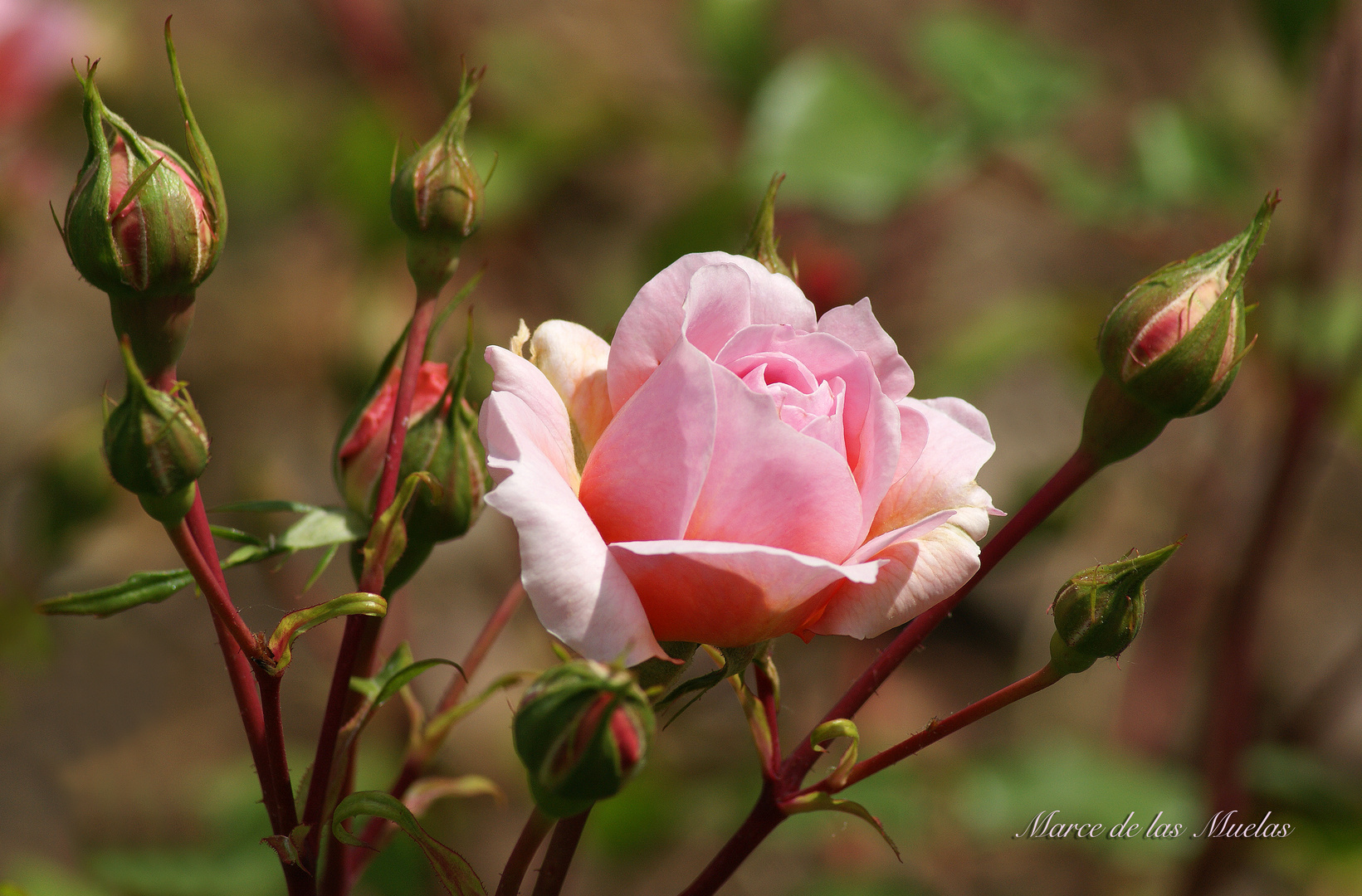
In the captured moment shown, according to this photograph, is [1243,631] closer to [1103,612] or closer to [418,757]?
[1103,612]

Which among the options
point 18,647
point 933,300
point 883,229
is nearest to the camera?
point 18,647

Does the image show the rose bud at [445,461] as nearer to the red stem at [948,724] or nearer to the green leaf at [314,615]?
the green leaf at [314,615]

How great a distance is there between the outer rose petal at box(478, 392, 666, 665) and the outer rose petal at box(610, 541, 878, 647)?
0.02 m

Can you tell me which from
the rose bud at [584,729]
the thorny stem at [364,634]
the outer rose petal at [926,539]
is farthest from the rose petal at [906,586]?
the thorny stem at [364,634]

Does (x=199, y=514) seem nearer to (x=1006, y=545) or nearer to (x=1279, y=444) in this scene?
(x=1006, y=545)

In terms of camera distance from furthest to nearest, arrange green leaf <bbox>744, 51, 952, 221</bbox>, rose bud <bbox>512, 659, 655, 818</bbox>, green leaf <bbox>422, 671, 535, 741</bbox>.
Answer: green leaf <bbox>744, 51, 952, 221</bbox> → green leaf <bbox>422, 671, 535, 741</bbox> → rose bud <bbox>512, 659, 655, 818</bbox>

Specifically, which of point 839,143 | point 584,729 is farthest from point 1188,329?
point 839,143

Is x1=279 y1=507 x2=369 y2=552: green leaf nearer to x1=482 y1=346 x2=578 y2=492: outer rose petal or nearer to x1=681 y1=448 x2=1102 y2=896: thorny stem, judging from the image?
x1=482 y1=346 x2=578 y2=492: outer rose petal

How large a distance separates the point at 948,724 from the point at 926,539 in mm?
94

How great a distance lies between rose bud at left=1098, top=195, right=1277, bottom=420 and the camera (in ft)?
1.90

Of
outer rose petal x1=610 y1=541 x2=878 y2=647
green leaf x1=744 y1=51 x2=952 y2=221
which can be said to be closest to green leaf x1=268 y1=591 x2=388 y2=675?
outer rose petal x1=610 y1=541 x2=878 y2=647

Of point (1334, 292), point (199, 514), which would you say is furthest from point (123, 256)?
point (1334, 292)

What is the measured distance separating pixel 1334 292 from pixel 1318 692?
62 cm

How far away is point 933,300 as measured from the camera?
9.57ft
